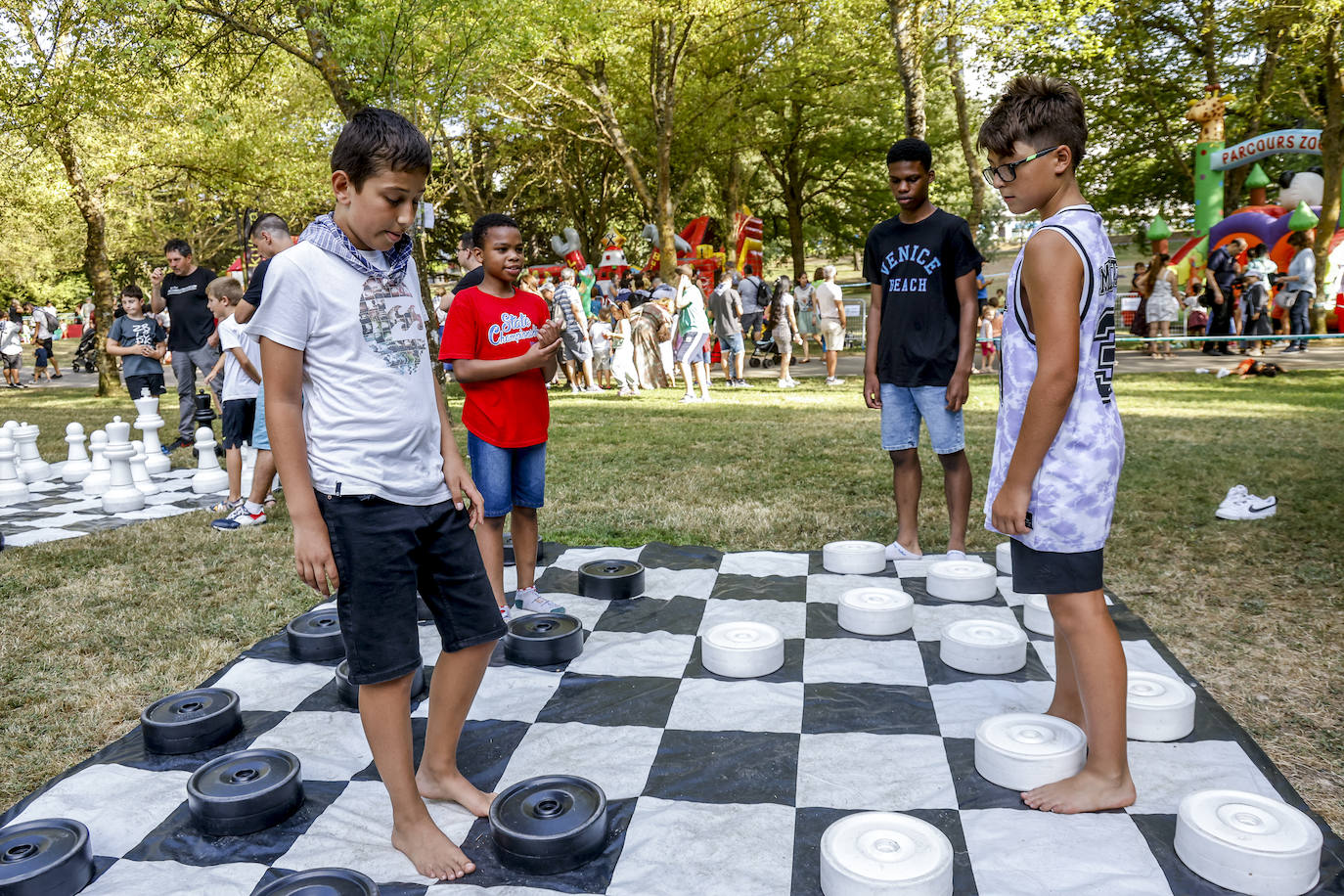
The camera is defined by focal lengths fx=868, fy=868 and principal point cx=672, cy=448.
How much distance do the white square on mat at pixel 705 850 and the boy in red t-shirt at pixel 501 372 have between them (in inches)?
50.8

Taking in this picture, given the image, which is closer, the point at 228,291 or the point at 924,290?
the point at 924,290

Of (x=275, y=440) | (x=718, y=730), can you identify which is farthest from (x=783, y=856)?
(x=275, y=440)

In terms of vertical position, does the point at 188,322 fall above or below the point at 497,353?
above

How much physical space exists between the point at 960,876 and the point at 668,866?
0.63 metres

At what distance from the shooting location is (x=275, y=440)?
1799mm

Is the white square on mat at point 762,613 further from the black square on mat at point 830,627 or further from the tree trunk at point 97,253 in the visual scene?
the tree trunk at point 97,253

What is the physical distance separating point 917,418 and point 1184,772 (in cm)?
201

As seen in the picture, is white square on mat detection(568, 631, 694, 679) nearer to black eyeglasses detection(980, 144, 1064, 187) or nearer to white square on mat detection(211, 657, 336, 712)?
white square on mat detection(211, 657, 336, 712)

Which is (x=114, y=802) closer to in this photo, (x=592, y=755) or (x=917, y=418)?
(x=592, y=755)

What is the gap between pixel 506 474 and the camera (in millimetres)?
3221

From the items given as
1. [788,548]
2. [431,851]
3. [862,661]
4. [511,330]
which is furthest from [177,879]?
[788,548]

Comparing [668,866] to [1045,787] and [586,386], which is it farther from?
[586,386]

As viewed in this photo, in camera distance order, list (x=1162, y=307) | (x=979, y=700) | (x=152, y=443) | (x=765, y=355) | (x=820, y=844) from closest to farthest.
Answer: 1. (x=820, y=844)
2. (x=979, y=700)
3. (x=152, y=443)
4. (x=1162, y=307)
5. (x=765, y=355)

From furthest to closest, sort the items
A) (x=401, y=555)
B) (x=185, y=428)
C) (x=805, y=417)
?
→ (x=805, y=417) → (x=185, y=428) → (x=401, y=555)
